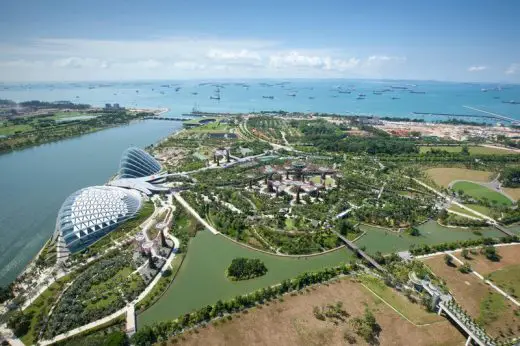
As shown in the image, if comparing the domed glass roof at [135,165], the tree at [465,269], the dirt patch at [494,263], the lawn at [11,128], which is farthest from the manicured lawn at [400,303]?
the lawn at [11,128]

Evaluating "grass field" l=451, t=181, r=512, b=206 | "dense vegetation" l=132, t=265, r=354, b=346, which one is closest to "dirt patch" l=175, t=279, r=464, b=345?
"dense vegetation" l=132, t=265, r=354, b=346

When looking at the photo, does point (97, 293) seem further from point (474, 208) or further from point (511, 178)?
point (511, 178)

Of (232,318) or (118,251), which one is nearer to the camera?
(232,318)

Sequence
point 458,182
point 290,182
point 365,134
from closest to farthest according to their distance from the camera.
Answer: point 290,182 → point 458,182 → point 365,134

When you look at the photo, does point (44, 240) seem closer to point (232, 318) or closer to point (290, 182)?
point (232, 318)

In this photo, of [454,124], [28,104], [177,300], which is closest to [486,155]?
[454,124]

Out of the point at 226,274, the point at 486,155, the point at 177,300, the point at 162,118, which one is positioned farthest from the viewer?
the point at 162,118
